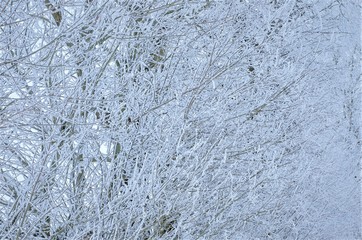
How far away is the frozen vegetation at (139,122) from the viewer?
3613 mm

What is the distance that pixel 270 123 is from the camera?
6914 mm

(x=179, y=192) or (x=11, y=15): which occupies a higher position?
(x=11, y=15)

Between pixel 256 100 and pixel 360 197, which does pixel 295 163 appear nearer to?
pixel 256 100

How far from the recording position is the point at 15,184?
3.62 metres

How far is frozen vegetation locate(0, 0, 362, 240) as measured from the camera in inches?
142

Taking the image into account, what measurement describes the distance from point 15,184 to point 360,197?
36.6ft

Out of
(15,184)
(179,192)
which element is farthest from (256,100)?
(15,184)

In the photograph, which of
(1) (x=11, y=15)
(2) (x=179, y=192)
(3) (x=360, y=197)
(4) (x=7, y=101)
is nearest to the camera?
(1) (x=11, y=15)

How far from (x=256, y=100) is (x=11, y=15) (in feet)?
11.4

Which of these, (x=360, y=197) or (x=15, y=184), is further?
(x=360, y=197)

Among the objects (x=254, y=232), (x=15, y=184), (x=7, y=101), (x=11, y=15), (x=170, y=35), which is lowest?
(x=254, y=232)

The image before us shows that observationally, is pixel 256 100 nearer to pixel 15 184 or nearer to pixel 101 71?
pixel 101 71

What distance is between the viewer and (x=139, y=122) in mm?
4867

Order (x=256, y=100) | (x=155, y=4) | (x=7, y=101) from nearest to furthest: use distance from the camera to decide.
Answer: (x=7, y=101), (x=155, y=4), (x=256, y=100)
